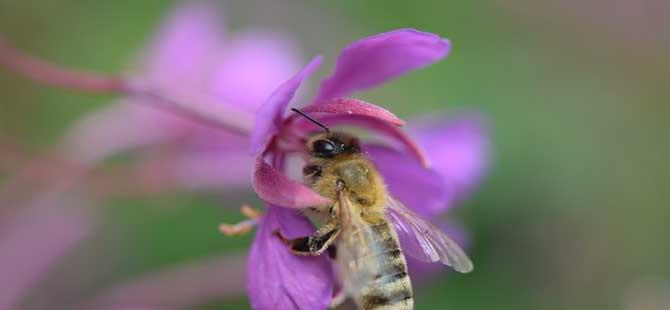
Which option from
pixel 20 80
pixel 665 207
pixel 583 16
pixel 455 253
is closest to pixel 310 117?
pixel 455 253

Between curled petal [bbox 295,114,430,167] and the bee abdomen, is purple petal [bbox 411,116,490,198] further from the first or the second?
the bee abdomen

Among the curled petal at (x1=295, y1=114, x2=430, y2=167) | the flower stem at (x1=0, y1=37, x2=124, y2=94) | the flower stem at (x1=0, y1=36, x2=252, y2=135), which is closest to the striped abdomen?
the curled petal at (x1=295, y1=114, x2=430, y2=167)

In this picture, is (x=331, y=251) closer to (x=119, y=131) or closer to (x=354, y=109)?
(x=354, y=109)

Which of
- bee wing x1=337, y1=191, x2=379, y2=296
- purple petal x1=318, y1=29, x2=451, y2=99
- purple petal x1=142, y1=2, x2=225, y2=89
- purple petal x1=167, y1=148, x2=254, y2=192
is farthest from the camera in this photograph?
purple petal x1=142, y1=2, x2=225, y2=89

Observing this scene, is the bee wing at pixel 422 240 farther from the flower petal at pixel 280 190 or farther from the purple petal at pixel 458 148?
the purple petal at pixel 458 148

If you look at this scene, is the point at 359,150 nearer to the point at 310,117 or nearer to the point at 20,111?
the point at 310,117

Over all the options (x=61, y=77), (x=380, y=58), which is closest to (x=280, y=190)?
(x=380, y=58)
